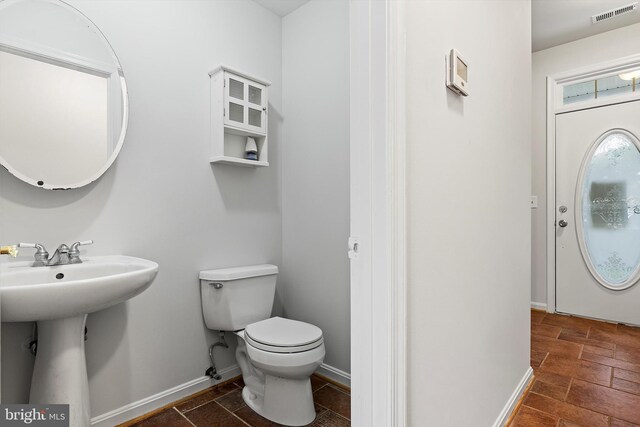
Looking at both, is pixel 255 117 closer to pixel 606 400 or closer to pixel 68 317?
pixel 68 317

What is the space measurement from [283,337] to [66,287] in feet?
3.08

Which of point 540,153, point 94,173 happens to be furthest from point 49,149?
point 540,153

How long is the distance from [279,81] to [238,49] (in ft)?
1.19

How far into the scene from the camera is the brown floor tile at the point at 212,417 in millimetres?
1663

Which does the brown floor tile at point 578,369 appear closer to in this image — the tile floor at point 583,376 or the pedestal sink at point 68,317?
the tile floor at point 583,376

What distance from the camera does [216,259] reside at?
80.6 inches

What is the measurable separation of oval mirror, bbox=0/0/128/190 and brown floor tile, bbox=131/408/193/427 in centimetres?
118

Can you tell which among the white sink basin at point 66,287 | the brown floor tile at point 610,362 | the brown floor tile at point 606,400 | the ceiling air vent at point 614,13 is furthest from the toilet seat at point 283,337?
the ceiling air vent at point 614,13

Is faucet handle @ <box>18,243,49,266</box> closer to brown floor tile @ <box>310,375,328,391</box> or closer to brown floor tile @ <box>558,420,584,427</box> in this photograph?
brown floor tile @ <box>310,375,328,391</box>

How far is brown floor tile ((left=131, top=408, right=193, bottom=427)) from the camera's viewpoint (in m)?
1.65

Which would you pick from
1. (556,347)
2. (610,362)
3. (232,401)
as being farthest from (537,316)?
(232,401)

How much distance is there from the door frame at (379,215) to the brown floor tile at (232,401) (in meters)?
1.14

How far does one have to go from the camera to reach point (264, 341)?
5.34ft

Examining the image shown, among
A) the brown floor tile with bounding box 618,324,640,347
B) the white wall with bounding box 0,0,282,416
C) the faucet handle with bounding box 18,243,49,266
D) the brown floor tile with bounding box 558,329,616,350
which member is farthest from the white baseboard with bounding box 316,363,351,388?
the brown floor tile with bounding box 618,324,640,347
